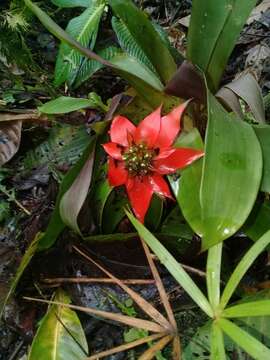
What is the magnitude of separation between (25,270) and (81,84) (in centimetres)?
79

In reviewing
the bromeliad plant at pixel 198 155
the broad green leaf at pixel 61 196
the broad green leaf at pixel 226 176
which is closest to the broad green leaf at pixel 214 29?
the bromeliad plant at pixel 198 155

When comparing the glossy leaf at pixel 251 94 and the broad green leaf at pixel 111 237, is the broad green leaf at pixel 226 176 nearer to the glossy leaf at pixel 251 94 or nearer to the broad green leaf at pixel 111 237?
the glossy leaf at pixel 251 94

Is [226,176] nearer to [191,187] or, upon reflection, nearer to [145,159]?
[191,187]

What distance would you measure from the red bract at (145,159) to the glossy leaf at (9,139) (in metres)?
0.54

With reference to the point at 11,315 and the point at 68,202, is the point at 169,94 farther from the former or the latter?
the point at 11,315

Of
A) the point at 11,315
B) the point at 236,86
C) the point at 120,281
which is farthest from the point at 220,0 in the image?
the point at 11,315

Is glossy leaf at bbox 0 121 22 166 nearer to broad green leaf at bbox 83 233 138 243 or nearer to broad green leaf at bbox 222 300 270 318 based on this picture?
broad green leaf at bbox 83 233 138 243

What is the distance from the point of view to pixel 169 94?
1498mm

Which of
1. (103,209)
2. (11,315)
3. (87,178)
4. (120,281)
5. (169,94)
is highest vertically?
(169,94)

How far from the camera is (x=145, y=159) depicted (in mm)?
1418

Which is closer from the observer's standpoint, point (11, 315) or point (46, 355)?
point (46, 355)

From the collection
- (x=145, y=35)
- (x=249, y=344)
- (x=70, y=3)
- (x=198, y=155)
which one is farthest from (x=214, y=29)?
(x=249, y=344)

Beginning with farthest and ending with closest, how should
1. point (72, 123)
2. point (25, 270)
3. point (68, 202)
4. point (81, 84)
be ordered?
point (81, 84) → point (72, 123) → point (25, 270) → point (68, 202)

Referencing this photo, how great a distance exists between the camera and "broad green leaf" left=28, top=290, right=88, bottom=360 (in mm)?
1417
